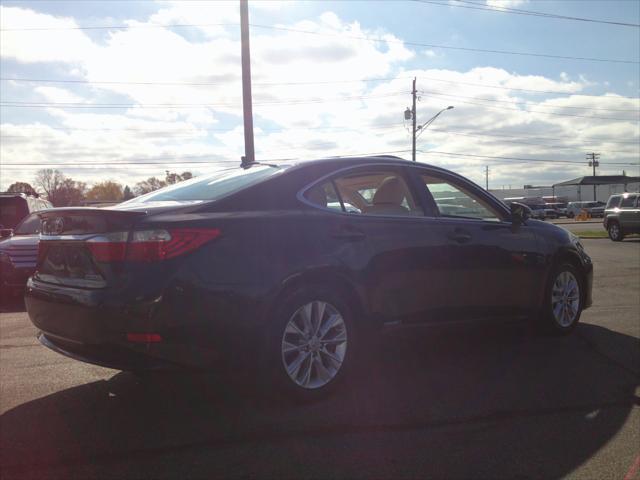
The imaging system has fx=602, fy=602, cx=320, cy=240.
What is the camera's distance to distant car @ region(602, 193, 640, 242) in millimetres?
21844

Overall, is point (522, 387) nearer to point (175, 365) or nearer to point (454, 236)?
point (454, 236)

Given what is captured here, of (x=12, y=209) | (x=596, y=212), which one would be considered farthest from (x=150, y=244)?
(x=596, y=212)

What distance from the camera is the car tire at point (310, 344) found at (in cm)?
370

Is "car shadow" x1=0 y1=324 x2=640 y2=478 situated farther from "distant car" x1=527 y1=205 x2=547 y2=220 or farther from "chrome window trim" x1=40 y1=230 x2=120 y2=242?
"distant car" x1=527 y1=205 x2=547 y2=220

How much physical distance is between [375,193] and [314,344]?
4.75 ft

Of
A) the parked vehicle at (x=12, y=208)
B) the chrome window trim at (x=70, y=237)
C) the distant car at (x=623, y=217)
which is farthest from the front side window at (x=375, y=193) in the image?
the distant car at (x=623, y=217)

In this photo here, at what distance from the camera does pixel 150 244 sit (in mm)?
3393

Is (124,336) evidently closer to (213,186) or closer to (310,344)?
(310,344)

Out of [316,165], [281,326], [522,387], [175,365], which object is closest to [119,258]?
[175,365]

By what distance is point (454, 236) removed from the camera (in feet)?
15.8

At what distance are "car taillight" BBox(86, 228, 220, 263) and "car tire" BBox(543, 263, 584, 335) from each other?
3.60m

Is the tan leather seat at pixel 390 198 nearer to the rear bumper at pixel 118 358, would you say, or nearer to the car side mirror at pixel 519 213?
the car side mirror at pixel 519 213

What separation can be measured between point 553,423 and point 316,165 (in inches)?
89.7

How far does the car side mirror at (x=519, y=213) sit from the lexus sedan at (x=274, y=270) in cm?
29
